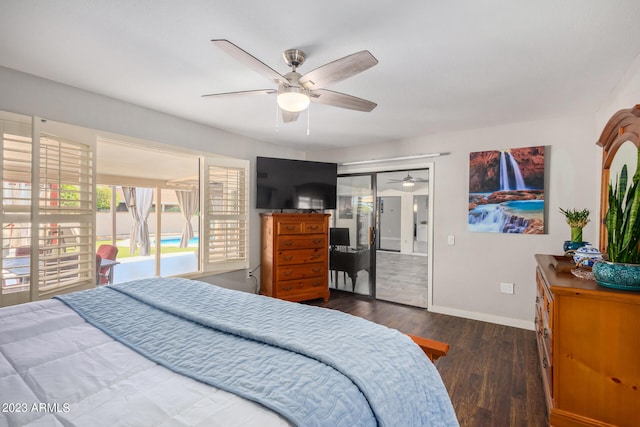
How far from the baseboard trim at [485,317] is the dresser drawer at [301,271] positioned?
1572mm

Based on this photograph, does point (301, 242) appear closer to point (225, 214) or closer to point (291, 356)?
point (225, 214)

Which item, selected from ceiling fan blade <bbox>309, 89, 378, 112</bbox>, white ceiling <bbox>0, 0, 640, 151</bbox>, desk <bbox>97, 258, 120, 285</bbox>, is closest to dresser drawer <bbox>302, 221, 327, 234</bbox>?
white ceiling <bbox>0, 0, 640, 151</bbox>

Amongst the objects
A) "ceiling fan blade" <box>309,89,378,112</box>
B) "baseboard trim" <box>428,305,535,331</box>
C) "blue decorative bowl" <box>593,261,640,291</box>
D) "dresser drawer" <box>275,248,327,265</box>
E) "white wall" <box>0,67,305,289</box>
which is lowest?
"baseboard trim" <box>428,305,535,331</box>

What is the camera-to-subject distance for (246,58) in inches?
61.6

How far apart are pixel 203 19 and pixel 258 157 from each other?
2555 mm

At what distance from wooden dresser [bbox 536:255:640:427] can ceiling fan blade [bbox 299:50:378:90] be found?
1.65m

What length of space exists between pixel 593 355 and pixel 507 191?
217cm

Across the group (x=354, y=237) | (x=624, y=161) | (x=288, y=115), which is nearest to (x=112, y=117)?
(x=288, y=115)

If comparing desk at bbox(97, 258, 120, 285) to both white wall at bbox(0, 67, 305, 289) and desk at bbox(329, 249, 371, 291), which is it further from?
desk at bbox(329, 249, 371, 291)

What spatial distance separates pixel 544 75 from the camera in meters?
2.25

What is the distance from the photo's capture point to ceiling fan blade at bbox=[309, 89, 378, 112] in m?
1.98

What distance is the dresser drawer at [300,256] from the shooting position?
4.06 meters

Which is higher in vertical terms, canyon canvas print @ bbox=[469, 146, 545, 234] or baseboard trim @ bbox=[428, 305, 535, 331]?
canyon canvas print @ bbox=[469, 146, 545, 234]

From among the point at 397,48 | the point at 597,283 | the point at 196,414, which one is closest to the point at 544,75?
the point at 397,48
